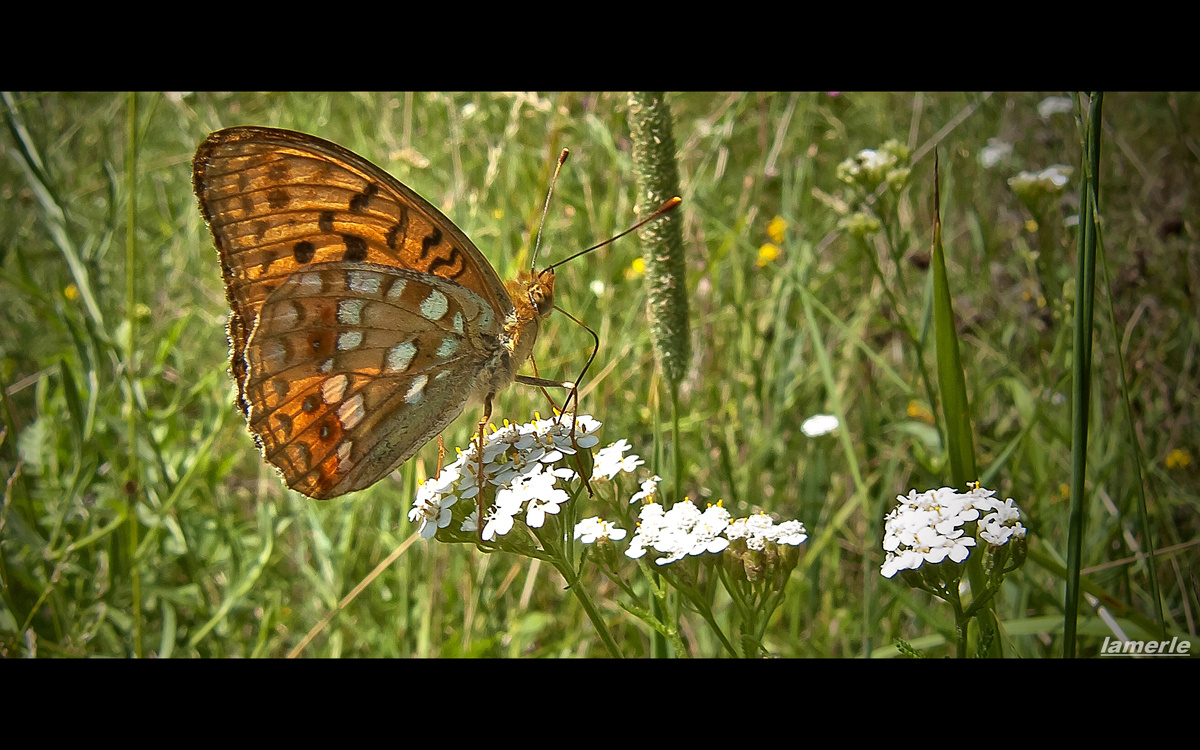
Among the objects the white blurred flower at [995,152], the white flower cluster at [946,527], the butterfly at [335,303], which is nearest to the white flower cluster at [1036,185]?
the white blurred flower at [995,152]

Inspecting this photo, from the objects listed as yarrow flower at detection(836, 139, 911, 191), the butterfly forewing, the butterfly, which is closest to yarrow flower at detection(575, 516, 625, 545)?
the butterfly

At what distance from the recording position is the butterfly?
146 centimetres

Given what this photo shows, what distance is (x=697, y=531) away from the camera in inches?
45.1

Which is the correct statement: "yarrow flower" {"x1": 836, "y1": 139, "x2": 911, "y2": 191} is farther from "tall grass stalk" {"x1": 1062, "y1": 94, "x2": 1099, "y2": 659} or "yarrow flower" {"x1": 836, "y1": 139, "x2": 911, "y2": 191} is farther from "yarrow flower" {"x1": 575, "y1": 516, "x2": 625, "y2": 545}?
"yarrow flower" {"x1": 575, "y1": 516, "x2": 625, "y2": 545}

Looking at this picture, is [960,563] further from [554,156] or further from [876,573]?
[554,156]

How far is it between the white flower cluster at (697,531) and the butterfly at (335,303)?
1.40 ft

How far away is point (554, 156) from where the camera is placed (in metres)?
2.61

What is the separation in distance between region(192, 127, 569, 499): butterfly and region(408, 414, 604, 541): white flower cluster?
0.40 ft

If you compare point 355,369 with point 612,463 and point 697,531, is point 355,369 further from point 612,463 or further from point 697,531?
point 697,531

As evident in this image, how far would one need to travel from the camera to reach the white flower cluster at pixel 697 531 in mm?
1131

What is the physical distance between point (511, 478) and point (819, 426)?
1.41m

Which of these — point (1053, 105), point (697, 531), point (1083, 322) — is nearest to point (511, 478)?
point (697, 531)

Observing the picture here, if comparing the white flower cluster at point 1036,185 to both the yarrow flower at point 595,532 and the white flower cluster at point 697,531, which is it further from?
the yarrow flower at point 595,532
